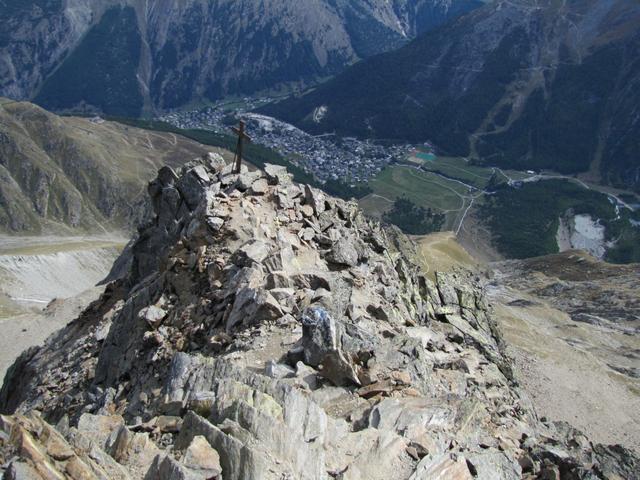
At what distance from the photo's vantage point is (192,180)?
48.6 m

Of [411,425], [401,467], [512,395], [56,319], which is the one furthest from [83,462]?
[56,319]

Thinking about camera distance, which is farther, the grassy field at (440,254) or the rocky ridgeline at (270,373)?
the grassy field at (440,254)

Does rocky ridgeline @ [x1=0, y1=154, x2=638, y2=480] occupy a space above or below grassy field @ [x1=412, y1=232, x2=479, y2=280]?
above

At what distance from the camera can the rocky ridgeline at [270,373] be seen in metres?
17.5

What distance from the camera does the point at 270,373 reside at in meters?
24.3

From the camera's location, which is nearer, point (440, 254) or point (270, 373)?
point (270, 373)

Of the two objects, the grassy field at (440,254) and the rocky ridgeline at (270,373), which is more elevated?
the rocky ridgeline at (270,373)

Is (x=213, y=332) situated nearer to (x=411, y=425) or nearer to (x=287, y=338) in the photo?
(x=287, y=338)

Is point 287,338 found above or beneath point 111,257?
above

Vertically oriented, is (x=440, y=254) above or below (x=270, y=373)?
below

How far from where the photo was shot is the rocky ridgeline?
17469 millimetres

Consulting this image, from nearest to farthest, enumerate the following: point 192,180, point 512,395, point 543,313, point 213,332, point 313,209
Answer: point 213,332 < point 512,395 < point 313,209 < point 192,180 < point 543,313

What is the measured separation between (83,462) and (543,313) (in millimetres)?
124451

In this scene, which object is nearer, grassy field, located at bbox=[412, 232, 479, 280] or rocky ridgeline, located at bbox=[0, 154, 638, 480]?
rocky ridgeline, located at bbox=[0, 154, 638, 480]
